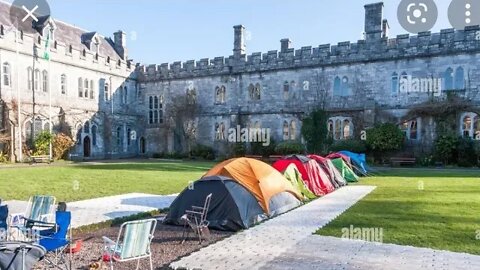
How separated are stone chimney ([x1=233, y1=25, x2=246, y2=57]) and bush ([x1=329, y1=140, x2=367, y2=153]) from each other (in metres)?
12.1

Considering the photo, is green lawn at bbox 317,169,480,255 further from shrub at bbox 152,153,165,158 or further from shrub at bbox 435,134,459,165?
shrub at bbox 152,153,165,158

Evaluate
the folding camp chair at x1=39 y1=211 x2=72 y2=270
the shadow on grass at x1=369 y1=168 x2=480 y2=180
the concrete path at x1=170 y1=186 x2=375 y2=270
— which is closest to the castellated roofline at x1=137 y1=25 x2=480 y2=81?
the shadow on grass at x1=369 y1=168 x2=480 y2=180

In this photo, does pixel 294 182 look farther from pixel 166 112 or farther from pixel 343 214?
pixel 166 112

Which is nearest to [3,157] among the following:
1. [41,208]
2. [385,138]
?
[41,208]

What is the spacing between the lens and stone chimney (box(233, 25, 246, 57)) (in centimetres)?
3419

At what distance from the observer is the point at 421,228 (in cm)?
826

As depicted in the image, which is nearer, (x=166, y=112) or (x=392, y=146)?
(x=392, y=146)

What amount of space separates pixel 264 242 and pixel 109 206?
5302 millimetres

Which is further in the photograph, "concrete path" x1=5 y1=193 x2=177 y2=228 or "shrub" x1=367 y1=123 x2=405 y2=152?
"shrub" x1=367 y1=123 x2=405 y2=152

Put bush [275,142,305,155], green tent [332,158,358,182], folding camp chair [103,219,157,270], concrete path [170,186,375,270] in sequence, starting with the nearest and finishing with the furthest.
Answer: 1. folding camp chair [103,219,157,270]
2. concrete path [170,186,375,270]
3. green tent [332,158,358,182]
4. bush [275,142,305,155]

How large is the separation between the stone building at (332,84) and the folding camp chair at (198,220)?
22878 millimetres

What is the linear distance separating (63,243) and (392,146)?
25.3 metres

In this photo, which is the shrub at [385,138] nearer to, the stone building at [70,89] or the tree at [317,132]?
the tree at [317,132]

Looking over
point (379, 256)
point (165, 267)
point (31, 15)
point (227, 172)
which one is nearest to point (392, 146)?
point (227, 172)
